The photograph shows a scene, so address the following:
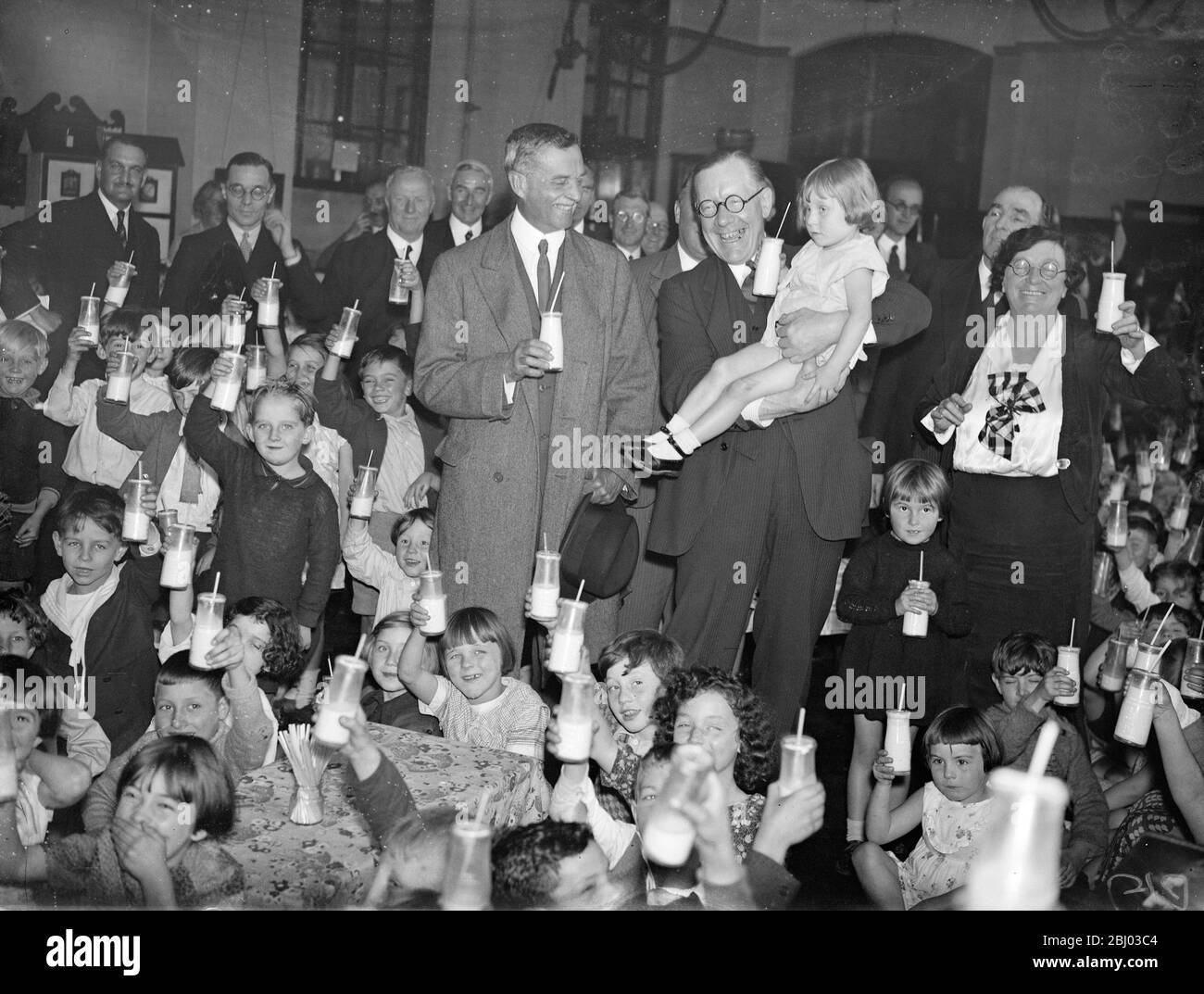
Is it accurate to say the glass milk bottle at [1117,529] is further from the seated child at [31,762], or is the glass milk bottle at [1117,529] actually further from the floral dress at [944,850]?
the seated child at [31,762]

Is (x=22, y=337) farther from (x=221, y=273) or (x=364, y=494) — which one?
(x=364, y=494)

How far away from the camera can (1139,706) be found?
3.69 meters

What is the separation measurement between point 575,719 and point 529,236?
1486mm

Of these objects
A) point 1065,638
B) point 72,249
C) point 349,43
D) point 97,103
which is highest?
point 349,43

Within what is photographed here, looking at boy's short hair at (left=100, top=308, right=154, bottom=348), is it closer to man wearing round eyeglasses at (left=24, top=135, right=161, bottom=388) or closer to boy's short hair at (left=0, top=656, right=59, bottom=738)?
man wearing round eyeglasses at (left=24, top=135, right=161, bottom=388)

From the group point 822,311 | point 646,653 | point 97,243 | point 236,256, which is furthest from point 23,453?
point 822,311

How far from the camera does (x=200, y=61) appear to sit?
4.77m

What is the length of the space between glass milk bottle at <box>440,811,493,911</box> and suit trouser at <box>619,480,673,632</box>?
1.34 meters

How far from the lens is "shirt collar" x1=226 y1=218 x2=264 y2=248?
4902 millimetres

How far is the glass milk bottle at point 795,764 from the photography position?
313cm

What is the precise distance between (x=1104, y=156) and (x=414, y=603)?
2950mm
